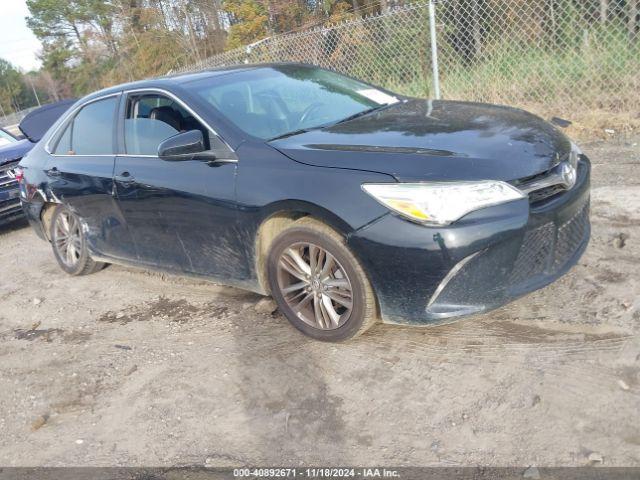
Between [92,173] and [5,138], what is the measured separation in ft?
17.5

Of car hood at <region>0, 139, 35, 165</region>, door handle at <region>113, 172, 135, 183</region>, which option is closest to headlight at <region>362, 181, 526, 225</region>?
door handle at <region>113, 172, 135, 183</region>

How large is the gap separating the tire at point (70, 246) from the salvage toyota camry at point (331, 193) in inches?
20.3

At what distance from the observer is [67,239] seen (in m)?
5.44

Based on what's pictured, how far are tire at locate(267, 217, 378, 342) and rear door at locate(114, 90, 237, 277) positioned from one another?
433 millimetres

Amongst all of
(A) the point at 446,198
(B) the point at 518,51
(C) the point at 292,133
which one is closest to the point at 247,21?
(B) the point at 518,51

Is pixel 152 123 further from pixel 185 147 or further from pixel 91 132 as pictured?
pixel 91 132

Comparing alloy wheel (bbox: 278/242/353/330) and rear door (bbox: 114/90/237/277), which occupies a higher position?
rear door (bbox: 114/90/237/277)

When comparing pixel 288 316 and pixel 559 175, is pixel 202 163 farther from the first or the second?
pixel 559 175

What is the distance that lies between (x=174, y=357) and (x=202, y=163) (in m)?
1.25

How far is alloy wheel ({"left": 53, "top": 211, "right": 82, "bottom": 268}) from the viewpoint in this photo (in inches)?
208

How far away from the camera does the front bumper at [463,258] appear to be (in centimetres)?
282

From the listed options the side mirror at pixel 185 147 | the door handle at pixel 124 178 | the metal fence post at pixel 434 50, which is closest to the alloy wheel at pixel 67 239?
the door handle at pixel 124 178

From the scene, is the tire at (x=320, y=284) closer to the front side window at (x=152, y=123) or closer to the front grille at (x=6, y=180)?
the front side window at (x=152, y=123)

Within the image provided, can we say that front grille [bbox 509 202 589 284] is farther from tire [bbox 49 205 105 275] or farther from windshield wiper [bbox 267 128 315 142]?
tire [bbox 49 205 105 275]
